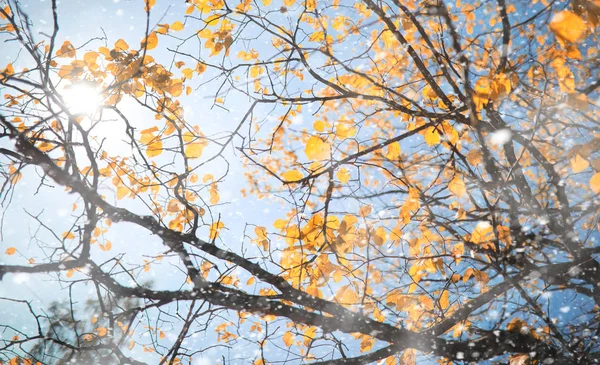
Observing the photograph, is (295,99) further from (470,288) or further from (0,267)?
(470,288)

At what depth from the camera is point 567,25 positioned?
3.84 ft

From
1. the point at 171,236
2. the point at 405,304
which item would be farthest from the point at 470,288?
the point at 171,236

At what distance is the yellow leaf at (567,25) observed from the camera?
116 cm

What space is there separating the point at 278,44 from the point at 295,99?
4.95 ft

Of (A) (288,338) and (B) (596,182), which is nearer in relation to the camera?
(B) (596,182)

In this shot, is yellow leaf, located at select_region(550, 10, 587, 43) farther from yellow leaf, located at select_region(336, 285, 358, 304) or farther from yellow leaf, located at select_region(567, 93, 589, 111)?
yellow leaf, located at select_region(336, 285, 358, 304)

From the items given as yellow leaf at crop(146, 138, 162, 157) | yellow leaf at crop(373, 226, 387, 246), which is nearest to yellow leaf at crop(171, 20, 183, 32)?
yellow leaf at crop(146, 138, 162, 157)

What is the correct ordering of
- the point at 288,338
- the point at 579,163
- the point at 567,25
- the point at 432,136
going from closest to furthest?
1. the point at 567,25
2. the point at 579,163
3. the point at 432,136
4. the point at 288,338

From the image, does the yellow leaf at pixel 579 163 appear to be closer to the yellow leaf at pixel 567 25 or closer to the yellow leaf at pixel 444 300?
the yellow leaf at pixel 567 25

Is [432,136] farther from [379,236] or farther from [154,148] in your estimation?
[154,148]

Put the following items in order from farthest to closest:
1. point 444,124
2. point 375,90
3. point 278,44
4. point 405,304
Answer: point 278,44
point 375,90
point 405,304
point 444,124

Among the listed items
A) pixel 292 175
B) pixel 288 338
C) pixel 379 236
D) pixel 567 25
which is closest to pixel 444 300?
pixel 379 236

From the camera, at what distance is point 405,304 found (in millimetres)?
2508

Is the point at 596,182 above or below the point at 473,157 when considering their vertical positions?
below
